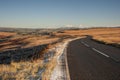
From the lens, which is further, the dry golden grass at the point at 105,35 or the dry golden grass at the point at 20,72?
the dry golden grass at the point at 105,35

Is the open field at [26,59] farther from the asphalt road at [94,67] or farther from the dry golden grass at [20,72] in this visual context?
the asphalt road at [94,67]

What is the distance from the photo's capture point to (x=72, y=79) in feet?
30.8

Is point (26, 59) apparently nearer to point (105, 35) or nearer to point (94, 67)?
point (94, 67)

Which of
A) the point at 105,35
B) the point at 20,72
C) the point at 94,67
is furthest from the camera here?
the point at 105,35

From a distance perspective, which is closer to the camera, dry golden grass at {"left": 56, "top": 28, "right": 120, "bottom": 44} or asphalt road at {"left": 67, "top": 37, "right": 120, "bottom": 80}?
asphalt road at {"left": 67, "top": 37, "right": 120, "bottom": 80}

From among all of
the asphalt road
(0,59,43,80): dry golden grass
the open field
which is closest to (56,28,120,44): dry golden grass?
the open field

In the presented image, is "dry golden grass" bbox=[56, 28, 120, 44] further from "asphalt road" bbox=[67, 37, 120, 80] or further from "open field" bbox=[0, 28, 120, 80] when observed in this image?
"asphalt road" bbox=[67, 37, 120, 80]

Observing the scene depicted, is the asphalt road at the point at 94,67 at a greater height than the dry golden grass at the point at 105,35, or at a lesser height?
greater

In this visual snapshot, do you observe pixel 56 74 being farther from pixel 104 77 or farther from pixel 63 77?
pixel 104 77

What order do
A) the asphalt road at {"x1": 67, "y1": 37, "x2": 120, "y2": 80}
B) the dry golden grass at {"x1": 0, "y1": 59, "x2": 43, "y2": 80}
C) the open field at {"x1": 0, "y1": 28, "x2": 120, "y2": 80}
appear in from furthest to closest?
the open field at {"x1": 0, "y1": 28, "x2": 120, "y2": 80}
the dry golden grass at {"x1": 0, "y1": 59, "x2": 43, "y2": 80}
the asphalt road at {"x1": 67, "y1": 37, "x2": 120, "y2": 80}

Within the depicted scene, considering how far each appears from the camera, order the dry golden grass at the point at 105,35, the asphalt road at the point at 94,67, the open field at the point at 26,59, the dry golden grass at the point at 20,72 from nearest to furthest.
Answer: the asphalt road at the point at 94,67
the dry golden grass at the point at 20,72
the open field at the point at 26,59
the dry golden grass at the point at 105,35

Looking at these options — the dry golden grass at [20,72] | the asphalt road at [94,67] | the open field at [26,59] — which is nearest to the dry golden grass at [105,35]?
the open field at [26,59]

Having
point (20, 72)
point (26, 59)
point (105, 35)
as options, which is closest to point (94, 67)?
point (20, 72)

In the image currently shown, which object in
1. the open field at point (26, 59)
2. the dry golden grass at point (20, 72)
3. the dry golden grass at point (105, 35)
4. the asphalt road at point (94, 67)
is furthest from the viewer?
the dry golden grass at point (105, 35)
